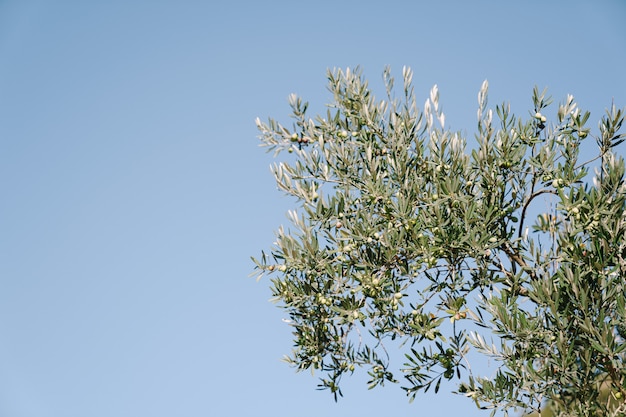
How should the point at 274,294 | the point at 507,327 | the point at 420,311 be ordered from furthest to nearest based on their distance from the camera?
the point at 274,294 → the point at 420,311 → the point at 507,327

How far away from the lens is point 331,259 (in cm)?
704

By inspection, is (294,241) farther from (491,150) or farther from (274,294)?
(491,150)

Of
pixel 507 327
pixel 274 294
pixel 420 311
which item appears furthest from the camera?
pixel 274 294

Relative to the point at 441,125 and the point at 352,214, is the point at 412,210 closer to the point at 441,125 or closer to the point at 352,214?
the point at 352,214

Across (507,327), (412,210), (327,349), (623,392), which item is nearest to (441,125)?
(412,210)

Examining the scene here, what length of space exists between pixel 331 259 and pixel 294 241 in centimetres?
49

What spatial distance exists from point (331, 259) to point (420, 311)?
3.95 feet

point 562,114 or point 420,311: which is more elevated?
point 562,114

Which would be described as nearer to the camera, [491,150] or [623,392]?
[623,392]

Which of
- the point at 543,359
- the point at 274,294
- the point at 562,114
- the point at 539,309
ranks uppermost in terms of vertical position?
the point at 562,114

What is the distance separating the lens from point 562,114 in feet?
24.4

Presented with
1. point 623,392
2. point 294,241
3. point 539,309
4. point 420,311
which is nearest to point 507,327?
point 539,309

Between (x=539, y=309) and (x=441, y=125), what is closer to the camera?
(x=539, y=309)

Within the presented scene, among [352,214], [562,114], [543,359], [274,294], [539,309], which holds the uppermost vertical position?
[562,114]
